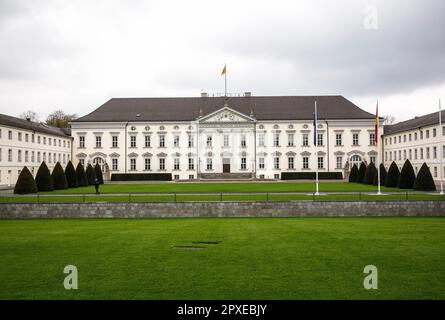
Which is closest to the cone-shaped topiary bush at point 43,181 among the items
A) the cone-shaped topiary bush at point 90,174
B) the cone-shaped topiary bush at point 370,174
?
→ the cone-shaped topiary bush at point 90,174

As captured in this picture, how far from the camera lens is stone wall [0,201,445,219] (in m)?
24.4

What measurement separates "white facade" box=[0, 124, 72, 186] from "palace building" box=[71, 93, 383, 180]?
475cm

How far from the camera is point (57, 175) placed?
136 ft

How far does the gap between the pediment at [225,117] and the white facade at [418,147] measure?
20.7 metres

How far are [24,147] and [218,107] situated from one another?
93.9 ft

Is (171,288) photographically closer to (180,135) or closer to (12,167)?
(12,167)

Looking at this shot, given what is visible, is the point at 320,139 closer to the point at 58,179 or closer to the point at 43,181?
the point at 58,179

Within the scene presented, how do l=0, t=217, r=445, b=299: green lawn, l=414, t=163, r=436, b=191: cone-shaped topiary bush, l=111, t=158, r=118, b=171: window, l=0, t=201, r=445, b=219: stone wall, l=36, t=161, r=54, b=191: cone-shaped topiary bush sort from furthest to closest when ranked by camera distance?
l=111, t=158, r=118, b=171: window → l=36, t=161, r=54, b=191: cone-shaped topiary bush → l=414, t=163, r=436, b=191: cone-shaped topiary bush → l=0, t=201, r=445, b=219: stone wall → l=0, t=217, r=445, b=299: green lawn

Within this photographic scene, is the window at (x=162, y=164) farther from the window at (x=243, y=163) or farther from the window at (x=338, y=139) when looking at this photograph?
the window at (x=338, y=139)

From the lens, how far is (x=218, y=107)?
67.0 m

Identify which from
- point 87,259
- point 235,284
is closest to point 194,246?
point 87,259

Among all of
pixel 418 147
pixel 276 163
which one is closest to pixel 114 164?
pixel 276 163

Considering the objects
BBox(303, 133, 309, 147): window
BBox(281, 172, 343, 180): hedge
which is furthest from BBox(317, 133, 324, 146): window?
BBox(281, 172, 343, 180): hedge

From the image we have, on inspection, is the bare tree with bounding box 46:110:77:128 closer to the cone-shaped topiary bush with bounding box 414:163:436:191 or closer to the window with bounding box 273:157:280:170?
the window with bounding box 273:157:280:170
